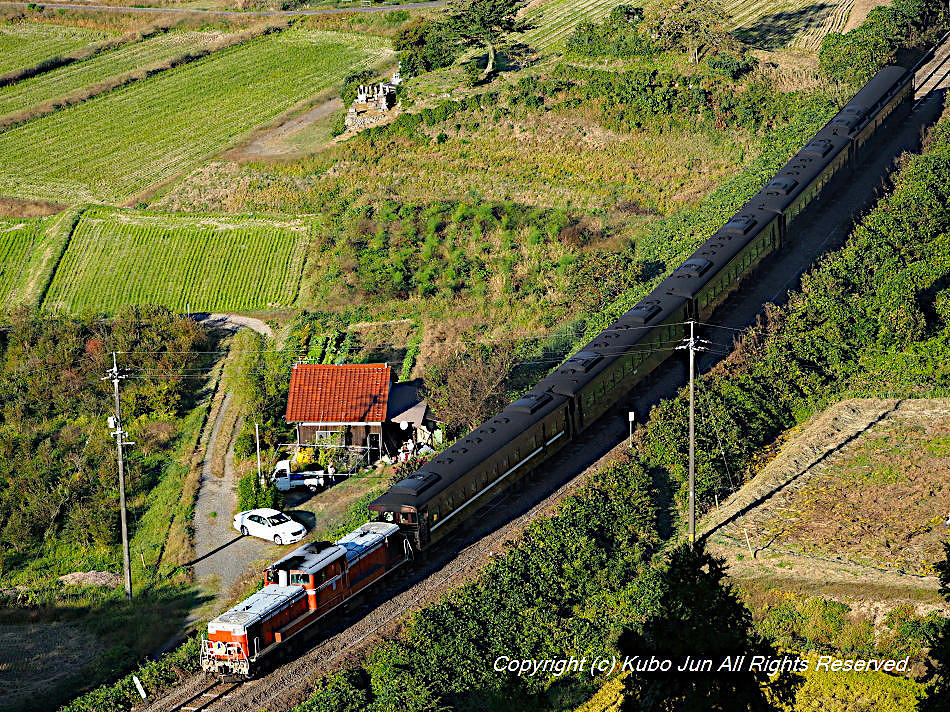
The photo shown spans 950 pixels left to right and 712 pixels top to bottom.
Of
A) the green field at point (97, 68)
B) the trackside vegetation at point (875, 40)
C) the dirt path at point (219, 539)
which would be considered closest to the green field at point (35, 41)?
the green field at point (97, 68)

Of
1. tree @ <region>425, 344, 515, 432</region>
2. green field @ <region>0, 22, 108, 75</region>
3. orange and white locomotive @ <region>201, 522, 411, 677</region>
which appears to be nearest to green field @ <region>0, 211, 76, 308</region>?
green field @ <region>0, 22, 108, 75</region>

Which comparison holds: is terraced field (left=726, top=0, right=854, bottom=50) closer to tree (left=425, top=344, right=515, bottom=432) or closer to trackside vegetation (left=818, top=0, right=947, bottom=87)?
trackside vegetation (left=818, top=0, right=947, bottom=87)

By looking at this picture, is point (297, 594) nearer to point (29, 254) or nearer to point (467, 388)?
point (467, 388)

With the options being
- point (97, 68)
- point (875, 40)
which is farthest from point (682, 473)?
point (97, 68)

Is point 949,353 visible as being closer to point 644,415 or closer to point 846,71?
point 644,415

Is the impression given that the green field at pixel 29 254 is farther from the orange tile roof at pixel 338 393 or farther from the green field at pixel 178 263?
the orange tile roof at pixel 338 393

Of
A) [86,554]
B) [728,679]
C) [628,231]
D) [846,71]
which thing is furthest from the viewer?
[846,71]

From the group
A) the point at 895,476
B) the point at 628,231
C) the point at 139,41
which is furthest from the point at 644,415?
the point at 139,41
